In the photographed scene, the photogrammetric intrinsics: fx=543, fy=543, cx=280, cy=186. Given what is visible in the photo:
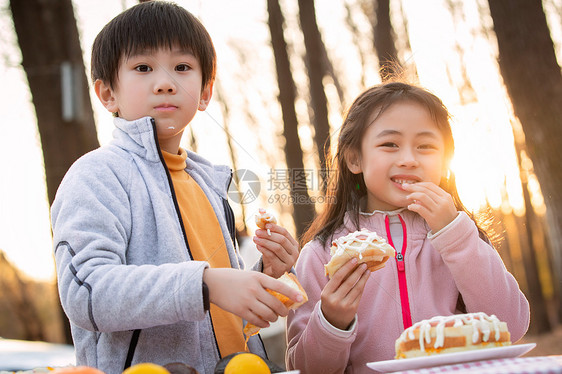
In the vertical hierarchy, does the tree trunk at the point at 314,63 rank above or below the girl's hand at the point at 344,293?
above

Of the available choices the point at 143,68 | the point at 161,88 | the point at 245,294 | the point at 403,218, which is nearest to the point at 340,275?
the point at 245,294

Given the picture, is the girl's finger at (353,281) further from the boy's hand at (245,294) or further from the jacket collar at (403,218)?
the jacket collar at (403,218)

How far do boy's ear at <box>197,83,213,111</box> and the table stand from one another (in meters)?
1.37

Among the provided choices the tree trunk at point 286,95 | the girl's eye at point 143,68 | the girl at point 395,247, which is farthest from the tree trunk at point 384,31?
the girl's eye at point 143,68

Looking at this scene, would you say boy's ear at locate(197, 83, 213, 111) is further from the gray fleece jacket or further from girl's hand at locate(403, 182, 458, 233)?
girl's hand at locate(403, 182, 458, 233)

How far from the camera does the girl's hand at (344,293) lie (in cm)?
180

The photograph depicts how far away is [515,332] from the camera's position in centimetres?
211

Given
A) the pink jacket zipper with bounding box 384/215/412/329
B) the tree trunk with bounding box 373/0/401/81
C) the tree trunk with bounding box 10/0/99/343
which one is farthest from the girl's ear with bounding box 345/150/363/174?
the tree trunk with bounding box 373/0/401/81

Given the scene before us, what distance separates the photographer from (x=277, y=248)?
6.49 ft

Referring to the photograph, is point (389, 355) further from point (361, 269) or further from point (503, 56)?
point (503, 56)

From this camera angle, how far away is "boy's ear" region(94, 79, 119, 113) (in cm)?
204

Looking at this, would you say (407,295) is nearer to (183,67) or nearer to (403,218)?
(403,218)

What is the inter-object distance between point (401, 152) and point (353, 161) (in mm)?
371

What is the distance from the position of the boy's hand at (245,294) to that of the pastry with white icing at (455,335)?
0.33 m
